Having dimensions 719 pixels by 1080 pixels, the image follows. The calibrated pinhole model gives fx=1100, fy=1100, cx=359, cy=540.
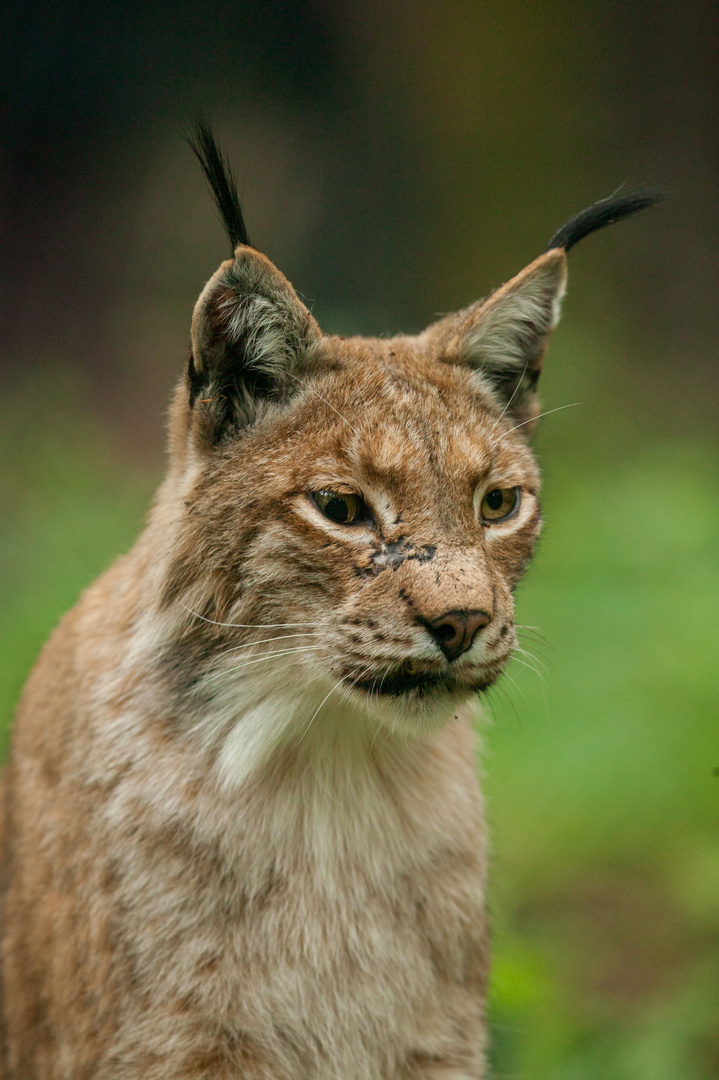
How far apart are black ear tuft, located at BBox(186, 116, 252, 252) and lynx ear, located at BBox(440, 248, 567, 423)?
2.64ft

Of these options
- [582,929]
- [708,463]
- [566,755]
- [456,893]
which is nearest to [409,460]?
[456,893]

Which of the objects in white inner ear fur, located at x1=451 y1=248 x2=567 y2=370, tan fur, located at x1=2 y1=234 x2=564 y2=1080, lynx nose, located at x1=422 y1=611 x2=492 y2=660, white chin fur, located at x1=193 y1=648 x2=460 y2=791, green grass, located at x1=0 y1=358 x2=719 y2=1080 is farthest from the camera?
green grass, located at x1=0 y1=358 x2=719 y2=1080

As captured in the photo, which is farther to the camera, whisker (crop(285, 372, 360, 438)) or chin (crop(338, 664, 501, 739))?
whisker (crop(285, 372, 360, 438))

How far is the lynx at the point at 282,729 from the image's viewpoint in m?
2.75

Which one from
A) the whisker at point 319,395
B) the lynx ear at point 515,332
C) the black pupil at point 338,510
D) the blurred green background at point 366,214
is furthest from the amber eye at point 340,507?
the blurred green background at point 366,214

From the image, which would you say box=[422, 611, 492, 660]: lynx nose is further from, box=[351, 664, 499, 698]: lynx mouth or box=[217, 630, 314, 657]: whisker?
box=[217, 630, 314, 657]: whisker

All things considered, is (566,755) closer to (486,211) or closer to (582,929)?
(582,929)

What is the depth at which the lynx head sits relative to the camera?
2.66m

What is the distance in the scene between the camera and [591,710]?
616 cm

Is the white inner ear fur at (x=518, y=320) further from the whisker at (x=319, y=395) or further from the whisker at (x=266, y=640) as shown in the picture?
the whisker at (x=266, y=640)

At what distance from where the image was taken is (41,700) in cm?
346

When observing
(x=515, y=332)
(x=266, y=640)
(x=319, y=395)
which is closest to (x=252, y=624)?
(x=266, y=640)

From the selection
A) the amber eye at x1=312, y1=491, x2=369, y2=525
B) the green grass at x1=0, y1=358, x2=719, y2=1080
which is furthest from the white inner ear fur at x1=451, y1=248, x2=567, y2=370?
the green grass at x1=0, y1=358, x2=719, y2=1080

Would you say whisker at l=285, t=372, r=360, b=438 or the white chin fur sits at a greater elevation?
whisker at l=285, t=372, r=360, b=438
